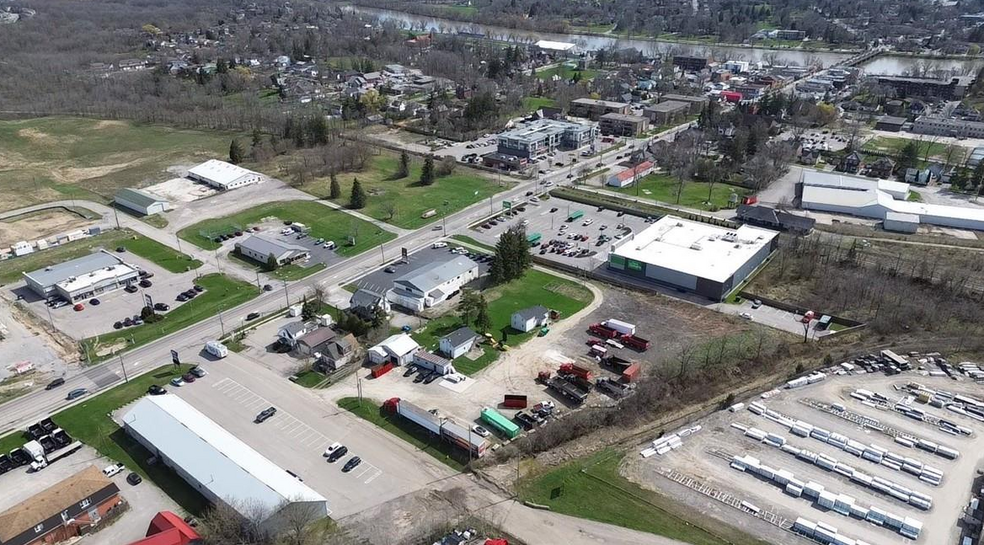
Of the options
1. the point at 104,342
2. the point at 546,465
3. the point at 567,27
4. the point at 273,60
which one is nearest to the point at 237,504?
the point at 546,465

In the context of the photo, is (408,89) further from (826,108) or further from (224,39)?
(224,39)

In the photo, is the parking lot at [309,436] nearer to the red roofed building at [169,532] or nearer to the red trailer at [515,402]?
the red roofed building at [169,532]

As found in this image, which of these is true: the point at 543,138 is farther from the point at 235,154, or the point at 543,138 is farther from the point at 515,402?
the point at 515,402

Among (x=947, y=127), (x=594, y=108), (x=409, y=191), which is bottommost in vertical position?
(x=409, y=191)

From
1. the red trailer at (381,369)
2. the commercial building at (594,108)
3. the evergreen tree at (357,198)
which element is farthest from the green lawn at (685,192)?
the red trailer at (381,369)

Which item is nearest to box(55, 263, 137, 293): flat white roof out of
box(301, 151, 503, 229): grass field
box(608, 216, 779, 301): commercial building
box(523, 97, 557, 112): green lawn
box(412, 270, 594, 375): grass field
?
box(301, 151, 503, 229): grass field

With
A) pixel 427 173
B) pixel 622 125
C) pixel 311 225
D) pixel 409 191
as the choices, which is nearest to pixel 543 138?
pixel 622 125
